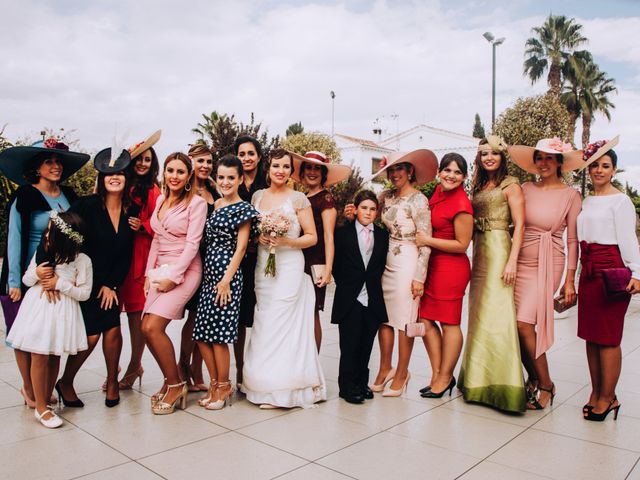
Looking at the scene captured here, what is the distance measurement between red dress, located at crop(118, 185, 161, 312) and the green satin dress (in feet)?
9.26

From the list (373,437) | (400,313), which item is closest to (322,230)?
(400,313)

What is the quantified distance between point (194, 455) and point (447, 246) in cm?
253

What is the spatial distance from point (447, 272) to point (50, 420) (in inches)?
128

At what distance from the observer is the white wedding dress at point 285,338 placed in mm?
4297

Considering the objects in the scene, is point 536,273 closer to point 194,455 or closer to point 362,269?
point 362,269

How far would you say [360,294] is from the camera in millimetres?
4621

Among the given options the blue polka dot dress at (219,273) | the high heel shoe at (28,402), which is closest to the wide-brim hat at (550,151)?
the blue polka dot dress at (219,273)

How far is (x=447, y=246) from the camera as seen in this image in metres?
4.50

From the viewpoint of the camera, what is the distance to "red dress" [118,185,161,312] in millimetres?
4547

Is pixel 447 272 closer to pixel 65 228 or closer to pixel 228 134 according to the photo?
pixel 65 228

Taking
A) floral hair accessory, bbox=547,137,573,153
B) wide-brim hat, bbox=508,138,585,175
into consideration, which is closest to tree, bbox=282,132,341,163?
wide-brim hat, bbox=508,138,585,175

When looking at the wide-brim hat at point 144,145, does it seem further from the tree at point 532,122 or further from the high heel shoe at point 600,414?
the tree at point 532,122

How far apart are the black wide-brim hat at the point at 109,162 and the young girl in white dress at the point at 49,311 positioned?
52cm

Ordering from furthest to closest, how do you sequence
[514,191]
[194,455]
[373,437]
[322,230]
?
[322,230]
[514,191]
[373,437]
[194,455]
